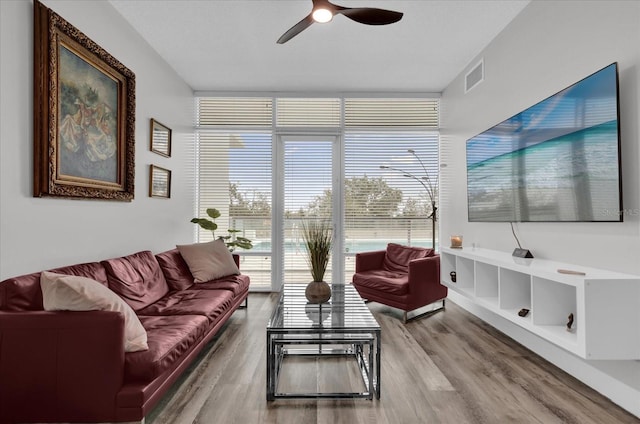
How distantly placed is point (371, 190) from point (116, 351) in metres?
3.83

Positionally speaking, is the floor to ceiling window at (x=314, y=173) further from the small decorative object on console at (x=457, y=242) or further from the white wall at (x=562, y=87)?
the small decorative object on console at (x=457, y=242)

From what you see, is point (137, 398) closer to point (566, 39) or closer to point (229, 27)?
point (229, 27)

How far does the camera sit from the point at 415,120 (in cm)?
493

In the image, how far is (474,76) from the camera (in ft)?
12.5

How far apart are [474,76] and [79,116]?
3885 millimetres

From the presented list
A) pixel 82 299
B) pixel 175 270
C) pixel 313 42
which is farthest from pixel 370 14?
pixel 175 270

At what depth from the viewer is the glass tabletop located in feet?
6.85

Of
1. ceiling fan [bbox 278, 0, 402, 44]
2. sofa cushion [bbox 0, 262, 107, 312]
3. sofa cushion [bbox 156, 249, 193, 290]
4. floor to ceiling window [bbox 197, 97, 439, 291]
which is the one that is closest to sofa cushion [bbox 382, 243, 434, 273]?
floor to ceiling window [bbox 197, 97, 439, 291]

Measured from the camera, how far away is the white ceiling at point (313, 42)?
114 inches

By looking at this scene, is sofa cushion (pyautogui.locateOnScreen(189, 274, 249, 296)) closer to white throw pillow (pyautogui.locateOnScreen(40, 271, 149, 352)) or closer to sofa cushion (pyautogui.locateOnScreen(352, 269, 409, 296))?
sofa cushion (pyautogui.locateOnScreen(352, 269, 409, 296))

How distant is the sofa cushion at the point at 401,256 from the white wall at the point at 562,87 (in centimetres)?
53

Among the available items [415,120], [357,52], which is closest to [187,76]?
[357,52]

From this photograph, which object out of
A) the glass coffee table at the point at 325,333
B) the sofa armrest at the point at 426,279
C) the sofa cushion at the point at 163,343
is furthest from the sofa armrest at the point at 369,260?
the sofa cushion at the point at 163,343

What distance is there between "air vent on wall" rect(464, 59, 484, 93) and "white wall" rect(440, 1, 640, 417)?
0.22ft
